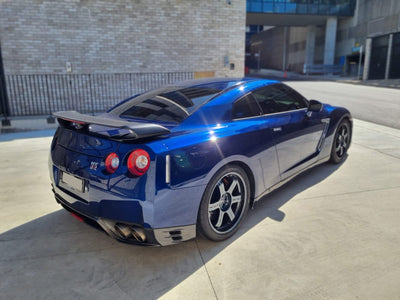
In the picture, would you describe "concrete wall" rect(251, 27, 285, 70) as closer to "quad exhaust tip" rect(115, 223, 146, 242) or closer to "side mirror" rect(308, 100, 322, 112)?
"side mirror" rect(308, 100, 322, 112)

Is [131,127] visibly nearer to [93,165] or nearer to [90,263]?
[93,165]

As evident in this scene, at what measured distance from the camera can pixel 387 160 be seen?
512cm

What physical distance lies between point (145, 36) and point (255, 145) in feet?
36.4

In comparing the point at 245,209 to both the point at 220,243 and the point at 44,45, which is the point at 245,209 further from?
the point at 44,45

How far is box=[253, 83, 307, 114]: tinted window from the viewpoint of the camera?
3412 millimetres

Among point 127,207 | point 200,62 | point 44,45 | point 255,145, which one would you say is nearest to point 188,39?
point 200,62

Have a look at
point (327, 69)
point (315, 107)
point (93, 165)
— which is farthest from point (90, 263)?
point (327, 69)

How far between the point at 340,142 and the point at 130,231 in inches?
152

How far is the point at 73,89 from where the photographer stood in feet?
40.4

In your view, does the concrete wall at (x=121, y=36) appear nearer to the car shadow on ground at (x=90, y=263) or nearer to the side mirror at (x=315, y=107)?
the side mirror at (x=315, y=107)

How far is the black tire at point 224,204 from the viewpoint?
2609 mm

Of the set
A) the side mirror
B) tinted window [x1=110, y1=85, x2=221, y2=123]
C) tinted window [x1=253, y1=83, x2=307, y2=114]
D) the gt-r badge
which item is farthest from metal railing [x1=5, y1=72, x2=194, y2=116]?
the gt-r badge

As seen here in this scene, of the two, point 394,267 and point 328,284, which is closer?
point 328,284

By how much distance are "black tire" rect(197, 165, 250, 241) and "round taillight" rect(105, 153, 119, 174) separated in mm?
773
